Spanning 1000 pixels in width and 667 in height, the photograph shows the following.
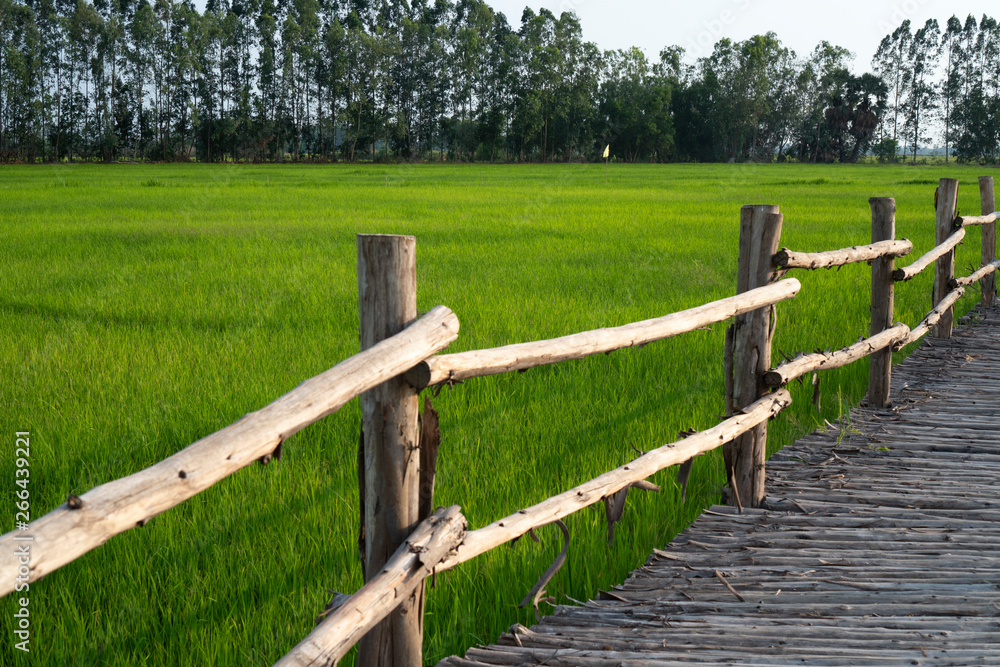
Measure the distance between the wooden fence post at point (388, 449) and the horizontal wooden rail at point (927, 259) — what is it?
4386 mm

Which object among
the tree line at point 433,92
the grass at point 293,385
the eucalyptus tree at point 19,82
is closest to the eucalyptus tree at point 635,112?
the tree line at point 433,92

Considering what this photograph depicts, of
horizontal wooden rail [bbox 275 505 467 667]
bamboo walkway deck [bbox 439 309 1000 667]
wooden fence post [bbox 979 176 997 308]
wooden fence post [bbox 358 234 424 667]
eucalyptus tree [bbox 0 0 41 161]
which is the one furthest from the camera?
eucalyptus tree [bbox 0 0 41 161]

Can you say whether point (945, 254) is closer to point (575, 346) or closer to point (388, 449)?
point (575, 346)

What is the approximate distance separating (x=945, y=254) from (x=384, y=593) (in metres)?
7.23

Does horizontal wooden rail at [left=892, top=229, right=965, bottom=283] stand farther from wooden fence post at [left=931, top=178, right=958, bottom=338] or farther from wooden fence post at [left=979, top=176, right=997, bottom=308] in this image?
wooden fence post at [left=979, top=176, right=997, bottom=308]

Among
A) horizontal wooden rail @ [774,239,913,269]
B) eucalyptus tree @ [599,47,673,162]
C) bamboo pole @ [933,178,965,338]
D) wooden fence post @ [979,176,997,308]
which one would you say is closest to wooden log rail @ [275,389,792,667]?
horizontal wooden rail @ [774,239,913,269]

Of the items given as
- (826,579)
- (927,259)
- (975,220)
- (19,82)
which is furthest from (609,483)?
(19,82)

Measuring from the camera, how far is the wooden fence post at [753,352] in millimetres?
3715

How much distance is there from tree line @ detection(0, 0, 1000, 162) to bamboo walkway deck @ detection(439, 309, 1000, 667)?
219ft

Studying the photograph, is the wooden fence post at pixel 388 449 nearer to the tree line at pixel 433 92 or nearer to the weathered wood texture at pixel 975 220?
the weathered wood texture at pixel 975 220

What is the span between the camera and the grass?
2.77 metres

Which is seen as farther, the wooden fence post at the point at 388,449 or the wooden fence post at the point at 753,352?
the wooden fence post at the point at 753,352

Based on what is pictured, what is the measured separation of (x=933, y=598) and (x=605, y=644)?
1310mm

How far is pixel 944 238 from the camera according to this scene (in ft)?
23.9
